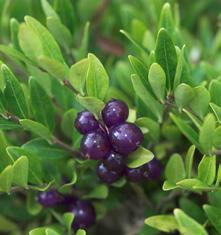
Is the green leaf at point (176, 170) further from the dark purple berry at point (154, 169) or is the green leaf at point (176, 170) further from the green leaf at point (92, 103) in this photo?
the green leaf at point (92, 103)

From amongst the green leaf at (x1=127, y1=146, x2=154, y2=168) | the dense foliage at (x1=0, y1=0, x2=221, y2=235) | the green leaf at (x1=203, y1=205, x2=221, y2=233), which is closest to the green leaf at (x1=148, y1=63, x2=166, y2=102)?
the dense foliage at (x1=0, y1=0, x2=221, y2=235)

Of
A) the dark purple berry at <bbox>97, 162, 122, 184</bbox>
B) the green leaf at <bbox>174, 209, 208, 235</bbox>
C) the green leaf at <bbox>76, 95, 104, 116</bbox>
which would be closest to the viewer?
the green leaf at <bbox>174, 209, 208, 235</bbox>

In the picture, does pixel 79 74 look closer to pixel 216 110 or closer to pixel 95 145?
pixel 95 145

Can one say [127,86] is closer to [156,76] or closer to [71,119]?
[71,119]

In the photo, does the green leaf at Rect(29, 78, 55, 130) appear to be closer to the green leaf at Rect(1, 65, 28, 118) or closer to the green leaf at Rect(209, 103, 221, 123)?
the green leaf at Rect(1, 65, 28, 118)

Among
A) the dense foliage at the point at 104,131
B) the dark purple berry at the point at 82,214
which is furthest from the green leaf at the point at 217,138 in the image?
the dark purple berry at the point at 82,214

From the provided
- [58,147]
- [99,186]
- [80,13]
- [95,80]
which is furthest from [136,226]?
[80,13]
